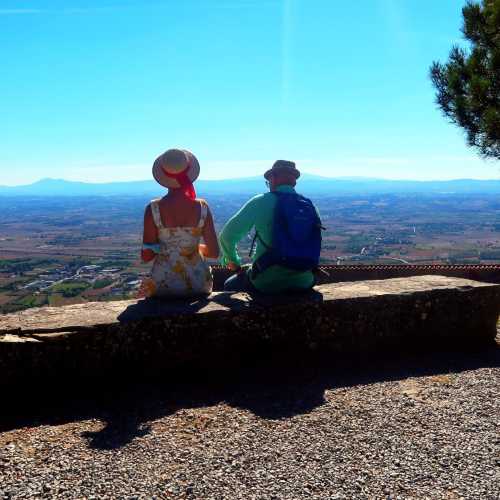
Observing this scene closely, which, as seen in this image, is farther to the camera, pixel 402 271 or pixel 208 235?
pixel 402 271

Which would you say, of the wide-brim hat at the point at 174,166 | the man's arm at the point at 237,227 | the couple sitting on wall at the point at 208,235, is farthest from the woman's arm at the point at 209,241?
the wide-brim hat at the point at 174,166

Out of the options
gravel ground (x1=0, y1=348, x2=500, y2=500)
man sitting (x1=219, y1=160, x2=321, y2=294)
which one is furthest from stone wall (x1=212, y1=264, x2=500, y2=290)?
gravel ground (x1=0, y1=348, x2=500, y2=500)

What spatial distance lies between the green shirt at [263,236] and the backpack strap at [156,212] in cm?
68

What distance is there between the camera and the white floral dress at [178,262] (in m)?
4.71

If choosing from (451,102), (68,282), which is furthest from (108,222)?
(451,102)

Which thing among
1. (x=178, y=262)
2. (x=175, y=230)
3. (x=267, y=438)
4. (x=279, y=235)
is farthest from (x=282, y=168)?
(x=267, y=438)

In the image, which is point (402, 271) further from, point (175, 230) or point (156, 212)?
point (156, 212)

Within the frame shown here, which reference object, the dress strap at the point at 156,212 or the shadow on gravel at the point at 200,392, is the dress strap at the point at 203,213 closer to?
the dress strap at the point at 156,212

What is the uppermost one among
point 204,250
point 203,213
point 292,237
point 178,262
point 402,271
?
point 203,213

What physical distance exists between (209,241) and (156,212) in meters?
0.61

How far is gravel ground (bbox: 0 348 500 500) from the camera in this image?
107 inches

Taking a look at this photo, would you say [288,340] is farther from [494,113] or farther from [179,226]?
[494,113]

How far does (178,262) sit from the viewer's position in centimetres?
475

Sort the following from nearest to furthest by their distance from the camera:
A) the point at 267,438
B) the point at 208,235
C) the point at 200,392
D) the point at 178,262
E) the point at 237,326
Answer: the point at 267,438 < the point at 200,392 < the point at 237,326 < the point at 178,262 < the point at 208,235
